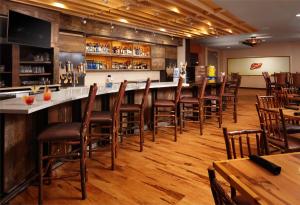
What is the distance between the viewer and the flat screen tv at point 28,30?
5.03 meters

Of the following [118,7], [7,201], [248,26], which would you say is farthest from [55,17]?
[248,26]

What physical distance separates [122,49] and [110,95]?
14.3 ft

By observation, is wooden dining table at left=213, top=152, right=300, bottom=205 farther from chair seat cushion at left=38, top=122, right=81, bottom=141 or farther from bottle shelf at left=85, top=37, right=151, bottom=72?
bottle shelf at left=85, top=37, right=151, bottom=72

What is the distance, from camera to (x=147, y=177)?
3.12m

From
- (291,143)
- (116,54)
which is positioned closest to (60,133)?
(291,143)

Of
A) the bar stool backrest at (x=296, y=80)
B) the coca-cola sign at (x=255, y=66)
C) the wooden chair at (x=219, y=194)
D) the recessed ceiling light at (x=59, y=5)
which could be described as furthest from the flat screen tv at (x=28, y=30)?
the coca-cola sign at (x=255, y=66)

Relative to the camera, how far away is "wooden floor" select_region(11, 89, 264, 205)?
8.47ft

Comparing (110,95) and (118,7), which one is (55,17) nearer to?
(118,7)

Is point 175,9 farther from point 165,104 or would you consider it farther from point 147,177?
point 147,177

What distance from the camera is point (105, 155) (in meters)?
3.94

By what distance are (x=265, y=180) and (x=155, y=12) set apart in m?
5.36

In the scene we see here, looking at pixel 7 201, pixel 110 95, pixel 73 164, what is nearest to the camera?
pixel 7 201

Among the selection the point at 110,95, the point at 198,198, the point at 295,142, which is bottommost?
the point at 198,198

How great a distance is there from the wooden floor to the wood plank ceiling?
270 centimetres
